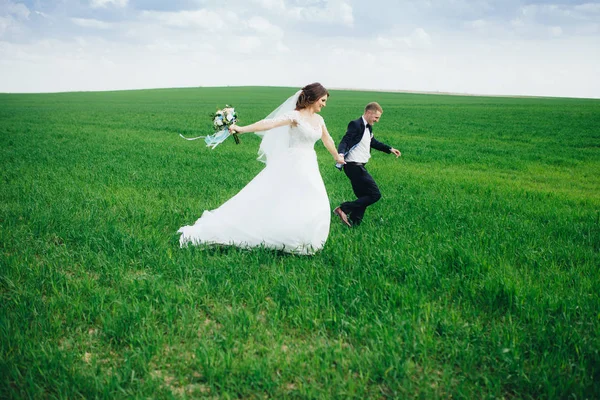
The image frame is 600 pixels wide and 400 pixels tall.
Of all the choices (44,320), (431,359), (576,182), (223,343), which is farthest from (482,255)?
(576,182)

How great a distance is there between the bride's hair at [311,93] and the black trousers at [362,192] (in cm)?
164

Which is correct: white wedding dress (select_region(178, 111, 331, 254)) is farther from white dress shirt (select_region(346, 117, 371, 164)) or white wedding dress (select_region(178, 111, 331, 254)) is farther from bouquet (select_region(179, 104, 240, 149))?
white dress shirt (select_region(346, 117, 371, 164))

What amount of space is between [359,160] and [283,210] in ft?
7.05

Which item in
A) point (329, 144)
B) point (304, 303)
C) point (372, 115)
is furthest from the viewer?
point (372, 115)

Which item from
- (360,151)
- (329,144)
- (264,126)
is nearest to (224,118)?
(264,126)

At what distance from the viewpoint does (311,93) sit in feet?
20.1

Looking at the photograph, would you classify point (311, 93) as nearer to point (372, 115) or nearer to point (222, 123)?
point (222, 123)

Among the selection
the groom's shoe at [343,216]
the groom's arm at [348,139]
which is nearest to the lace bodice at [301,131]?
the groom's arm at [348,139]

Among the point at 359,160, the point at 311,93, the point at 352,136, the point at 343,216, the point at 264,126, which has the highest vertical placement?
the point at 311,93

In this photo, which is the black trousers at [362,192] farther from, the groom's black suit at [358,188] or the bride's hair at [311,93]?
the bride's hair at [311,93]

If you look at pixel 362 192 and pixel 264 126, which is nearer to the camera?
pixel 264 126

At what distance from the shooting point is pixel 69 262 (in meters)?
5.48

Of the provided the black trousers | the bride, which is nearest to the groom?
the black trousers

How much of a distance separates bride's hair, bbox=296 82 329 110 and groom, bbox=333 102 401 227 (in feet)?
3.92
